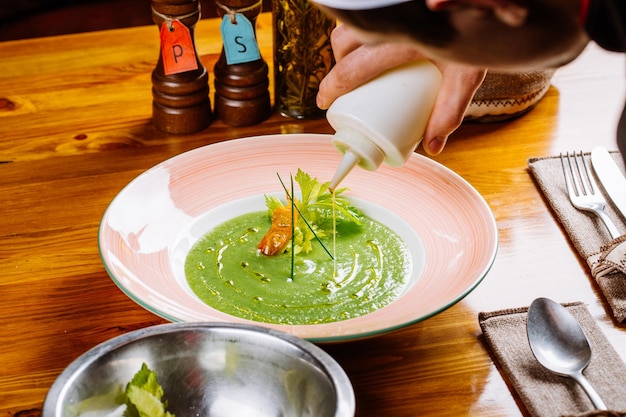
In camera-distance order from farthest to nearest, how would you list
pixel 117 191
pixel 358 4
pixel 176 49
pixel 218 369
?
pixel 176 49
pixel 117 191
pixel 218 369
pixel 358 4

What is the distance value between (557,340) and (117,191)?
2.30ft

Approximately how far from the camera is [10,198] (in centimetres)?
122

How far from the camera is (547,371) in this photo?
84 centimetres

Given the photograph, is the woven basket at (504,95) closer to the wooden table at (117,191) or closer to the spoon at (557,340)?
the wooden table at (117,191)

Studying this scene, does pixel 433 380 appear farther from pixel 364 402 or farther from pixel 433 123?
pixel 433 123

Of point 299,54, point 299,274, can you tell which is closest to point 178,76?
point 299,54

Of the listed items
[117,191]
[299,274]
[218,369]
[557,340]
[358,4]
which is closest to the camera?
[358,4]

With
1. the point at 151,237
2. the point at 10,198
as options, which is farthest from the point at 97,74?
the point at 151,237

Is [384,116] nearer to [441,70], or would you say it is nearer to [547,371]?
[441,70]

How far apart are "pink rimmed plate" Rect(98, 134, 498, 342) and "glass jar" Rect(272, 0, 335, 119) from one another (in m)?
0.21

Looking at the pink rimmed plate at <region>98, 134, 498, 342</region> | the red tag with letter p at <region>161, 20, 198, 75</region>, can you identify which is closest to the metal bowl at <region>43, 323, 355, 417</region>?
the pink rimmed plate at <region>98, 134, 498, 342</region>

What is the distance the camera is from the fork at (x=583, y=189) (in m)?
1.12

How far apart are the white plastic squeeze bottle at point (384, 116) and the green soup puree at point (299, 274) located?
0.16 m

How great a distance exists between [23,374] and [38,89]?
81 centimetres
